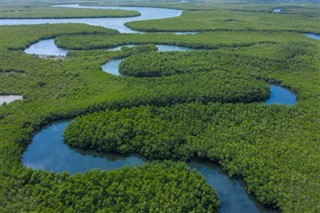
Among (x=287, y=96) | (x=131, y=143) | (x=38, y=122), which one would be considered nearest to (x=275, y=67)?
(x=287, y=96)

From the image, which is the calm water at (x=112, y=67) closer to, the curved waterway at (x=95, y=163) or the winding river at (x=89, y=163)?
the winding river at (x=89, y=163)

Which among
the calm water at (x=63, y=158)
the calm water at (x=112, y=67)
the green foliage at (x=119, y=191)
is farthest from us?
the calm water at (x=112, y=67)

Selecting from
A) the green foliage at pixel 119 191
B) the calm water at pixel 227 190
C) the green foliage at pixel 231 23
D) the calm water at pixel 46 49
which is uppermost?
the green foliage at pixel 231 23

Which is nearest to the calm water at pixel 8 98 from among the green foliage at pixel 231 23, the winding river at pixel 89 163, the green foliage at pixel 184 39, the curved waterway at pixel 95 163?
the winding river at pixel 89 163

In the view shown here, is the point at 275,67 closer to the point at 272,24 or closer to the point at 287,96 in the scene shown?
the point at 287,96

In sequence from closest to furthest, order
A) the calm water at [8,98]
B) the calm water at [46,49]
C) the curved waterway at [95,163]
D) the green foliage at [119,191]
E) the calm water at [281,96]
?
1. the green foliage at [119,191]
2. the curved waterway at [95,163]
3. the calm water at [8,98]
4. the calm water at [281,96]
5. the calm water at [46,49]

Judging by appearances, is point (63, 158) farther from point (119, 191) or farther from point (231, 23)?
point (231, 23)

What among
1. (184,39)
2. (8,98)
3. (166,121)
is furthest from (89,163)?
(184,39)

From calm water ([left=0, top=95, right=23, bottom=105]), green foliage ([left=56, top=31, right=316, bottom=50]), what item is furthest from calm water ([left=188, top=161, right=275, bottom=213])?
green foliage ([left=56, top=31, right=316, bottom=50])
